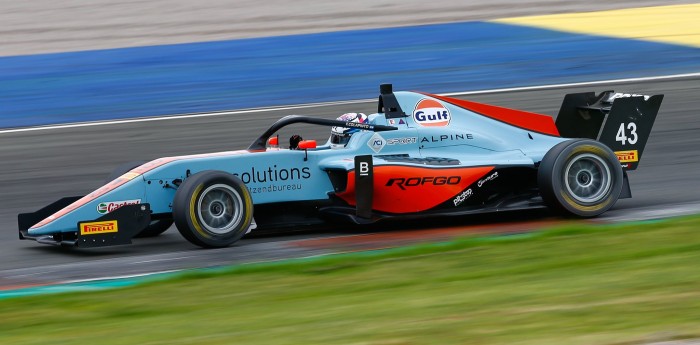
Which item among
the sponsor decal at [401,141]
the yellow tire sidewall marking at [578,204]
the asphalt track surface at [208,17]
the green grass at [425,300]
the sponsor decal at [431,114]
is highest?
the asphalt track surface at [208,17]

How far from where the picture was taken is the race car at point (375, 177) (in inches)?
363

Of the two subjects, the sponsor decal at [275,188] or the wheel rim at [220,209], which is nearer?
the wheel rim at [220,209]

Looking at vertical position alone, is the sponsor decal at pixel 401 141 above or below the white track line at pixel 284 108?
below

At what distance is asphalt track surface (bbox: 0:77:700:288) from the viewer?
902 cm

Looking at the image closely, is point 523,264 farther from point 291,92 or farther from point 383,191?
point 291,92

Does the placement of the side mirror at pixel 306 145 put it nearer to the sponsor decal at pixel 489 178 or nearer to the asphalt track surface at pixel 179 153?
the asphalt track surface at pixel 179 153

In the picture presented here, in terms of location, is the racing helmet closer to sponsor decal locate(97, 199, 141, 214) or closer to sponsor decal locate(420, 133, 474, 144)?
sponsor decal locate(420, 133, 474, 144)

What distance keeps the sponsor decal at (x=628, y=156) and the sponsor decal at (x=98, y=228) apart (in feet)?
14.7

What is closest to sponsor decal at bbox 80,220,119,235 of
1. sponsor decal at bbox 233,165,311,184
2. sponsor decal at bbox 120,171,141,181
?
sponsor decal at bbox 120,171,141,181

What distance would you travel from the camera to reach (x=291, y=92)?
1756 cm

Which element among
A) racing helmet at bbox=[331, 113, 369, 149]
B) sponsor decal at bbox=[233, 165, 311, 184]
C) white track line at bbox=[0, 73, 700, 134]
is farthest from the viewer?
white track line at bbox=[0, 73, 700, 134]

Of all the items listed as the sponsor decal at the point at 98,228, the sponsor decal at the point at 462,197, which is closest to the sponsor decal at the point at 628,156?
the sponsor decal at the point at 462,197

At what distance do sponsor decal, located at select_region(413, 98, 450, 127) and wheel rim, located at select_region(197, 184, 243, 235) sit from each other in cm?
185

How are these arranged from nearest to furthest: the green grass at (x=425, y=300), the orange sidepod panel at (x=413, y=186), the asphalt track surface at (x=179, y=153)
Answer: the green grass at (x=425, y=300)
the asphalt track surface at (x=179, y=153)
the orange sidepod panel at (x=413, y=186)
